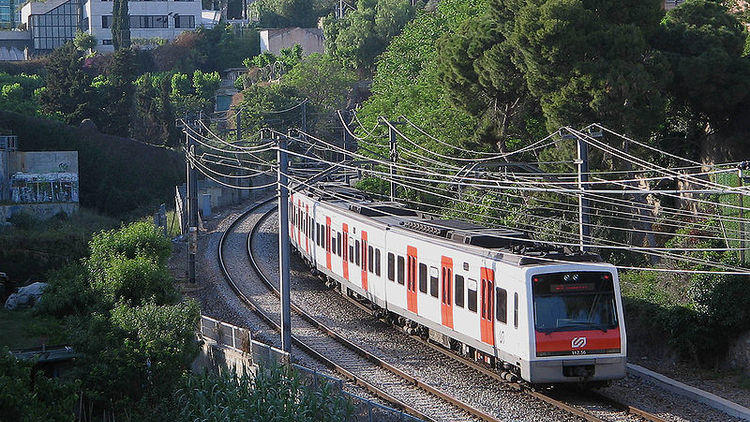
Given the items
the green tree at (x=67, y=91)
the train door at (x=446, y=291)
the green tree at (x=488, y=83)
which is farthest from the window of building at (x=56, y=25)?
the train door at (x=446, y=291)

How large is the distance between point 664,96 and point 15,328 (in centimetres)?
1837

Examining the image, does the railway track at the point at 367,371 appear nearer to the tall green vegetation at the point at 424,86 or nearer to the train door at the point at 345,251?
the train door at the point at 345,251

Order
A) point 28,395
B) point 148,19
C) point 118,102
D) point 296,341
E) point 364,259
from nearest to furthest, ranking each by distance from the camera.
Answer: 1. point 28,395
2. point 296,341
3. point 364,259
4. point 118,102
5. point 148,19

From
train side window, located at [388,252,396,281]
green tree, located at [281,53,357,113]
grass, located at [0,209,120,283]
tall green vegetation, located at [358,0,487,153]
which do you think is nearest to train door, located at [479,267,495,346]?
train side window, located at [388,252,396,281]

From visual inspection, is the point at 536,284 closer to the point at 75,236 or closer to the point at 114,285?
the point at 114,285

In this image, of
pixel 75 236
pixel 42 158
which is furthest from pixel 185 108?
pixel 75 236

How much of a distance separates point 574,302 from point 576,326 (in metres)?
0.40

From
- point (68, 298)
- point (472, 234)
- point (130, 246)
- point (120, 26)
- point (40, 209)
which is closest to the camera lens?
point (472, 234)

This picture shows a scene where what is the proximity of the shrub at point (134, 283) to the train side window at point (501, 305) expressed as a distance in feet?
27.1

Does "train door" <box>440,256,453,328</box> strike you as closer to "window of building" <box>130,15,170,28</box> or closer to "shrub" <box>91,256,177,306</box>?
"shrub" <box>91,256,177,306</box>

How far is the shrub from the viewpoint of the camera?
2181 cm

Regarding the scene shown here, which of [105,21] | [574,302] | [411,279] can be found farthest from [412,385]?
[105,21]

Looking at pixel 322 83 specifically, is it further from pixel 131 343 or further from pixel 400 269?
pixel 131 343

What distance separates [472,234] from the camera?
1872 cm
